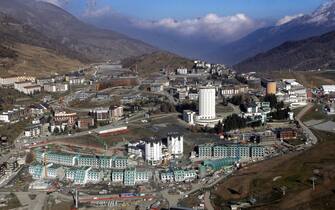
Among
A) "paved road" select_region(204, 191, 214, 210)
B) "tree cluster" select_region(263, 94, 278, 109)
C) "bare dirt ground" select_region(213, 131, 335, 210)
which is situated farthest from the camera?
"tree cluster" select_region(263, 94, 278, 109)

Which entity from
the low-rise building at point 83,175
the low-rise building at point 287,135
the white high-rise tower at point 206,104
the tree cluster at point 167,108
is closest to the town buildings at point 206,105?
the white high-rise tower at point 206,104

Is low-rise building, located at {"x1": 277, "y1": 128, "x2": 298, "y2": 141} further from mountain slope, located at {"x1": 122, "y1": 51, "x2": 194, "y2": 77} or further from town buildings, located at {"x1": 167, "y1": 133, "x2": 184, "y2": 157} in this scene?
mountain slope, located at {"x1": 122, "y1": 51, "x2": 194, "y2": 77}

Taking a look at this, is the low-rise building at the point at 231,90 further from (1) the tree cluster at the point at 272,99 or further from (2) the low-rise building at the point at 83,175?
(2) the low-rise building at the point at 83,175

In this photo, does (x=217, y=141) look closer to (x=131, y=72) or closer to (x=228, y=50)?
(x=131, y=72)

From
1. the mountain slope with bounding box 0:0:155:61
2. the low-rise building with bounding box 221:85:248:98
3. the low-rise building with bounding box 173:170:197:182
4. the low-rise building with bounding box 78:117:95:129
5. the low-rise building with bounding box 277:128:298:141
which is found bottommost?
the low-rise building with bounding box 173:170:197:182

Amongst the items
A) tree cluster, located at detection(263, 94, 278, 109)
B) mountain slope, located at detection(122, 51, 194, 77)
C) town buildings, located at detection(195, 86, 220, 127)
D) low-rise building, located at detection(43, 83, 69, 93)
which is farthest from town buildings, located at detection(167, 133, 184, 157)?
mountain slope, located at detection(122, 51, 194, 77)

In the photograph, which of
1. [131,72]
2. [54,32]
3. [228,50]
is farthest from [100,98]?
[228,50]

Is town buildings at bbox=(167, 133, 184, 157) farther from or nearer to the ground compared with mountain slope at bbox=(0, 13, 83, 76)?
nearer to the ground
